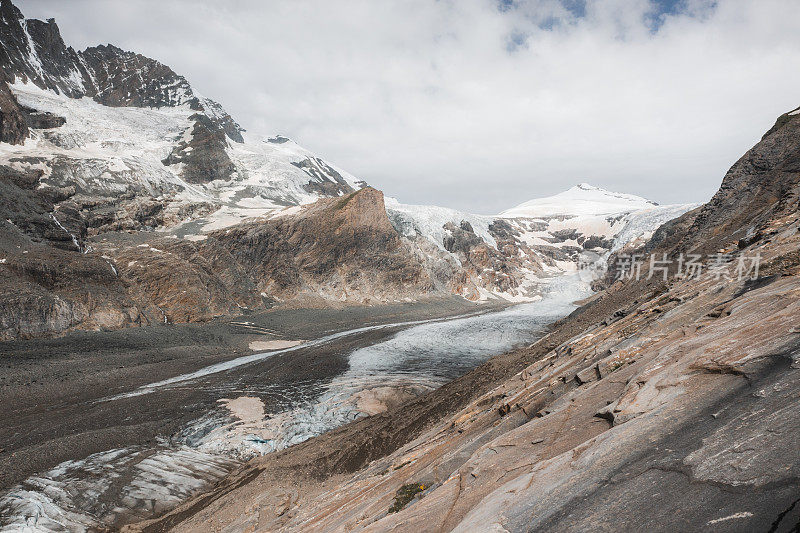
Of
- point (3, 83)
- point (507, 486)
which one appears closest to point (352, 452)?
point (507, 486)

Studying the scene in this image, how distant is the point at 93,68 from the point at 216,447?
582 feet

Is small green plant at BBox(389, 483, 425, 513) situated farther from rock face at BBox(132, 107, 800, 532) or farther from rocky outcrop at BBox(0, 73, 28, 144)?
rocky outcrop at BBox(0, 73, 28, 144)

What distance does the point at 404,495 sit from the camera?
6719 mm

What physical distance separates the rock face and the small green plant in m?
0.15

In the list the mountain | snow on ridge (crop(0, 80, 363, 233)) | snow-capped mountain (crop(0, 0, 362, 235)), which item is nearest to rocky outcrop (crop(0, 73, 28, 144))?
the mountain

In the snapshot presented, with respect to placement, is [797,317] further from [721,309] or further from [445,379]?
[445,379]

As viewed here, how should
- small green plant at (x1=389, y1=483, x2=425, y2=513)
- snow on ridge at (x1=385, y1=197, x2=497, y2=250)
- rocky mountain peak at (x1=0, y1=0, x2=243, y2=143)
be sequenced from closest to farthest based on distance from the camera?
small green plant at (x1=389, y1=483, x2=425, y2=513) → snow on ridge at (x1=385, y1=197, x2=497, y2=250) → rocky mountain peak at (x1=0, y1=0, x2=243, y2=143)

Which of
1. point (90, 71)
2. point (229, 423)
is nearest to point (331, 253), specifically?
point (229, 423)

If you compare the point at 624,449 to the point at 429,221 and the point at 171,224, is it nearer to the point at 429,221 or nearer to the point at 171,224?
the point at 171,224

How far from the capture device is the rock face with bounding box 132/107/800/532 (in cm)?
345

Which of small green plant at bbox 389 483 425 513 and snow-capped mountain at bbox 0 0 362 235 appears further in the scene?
snow-capped mountain at bbox 0 0 362 235

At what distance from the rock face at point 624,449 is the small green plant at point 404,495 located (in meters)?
0.15

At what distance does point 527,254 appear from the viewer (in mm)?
138375

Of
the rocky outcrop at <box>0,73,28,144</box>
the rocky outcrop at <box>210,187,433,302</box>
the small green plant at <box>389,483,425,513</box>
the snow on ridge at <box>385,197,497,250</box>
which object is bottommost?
the small green plant at <box>389,483,425,513</box>
